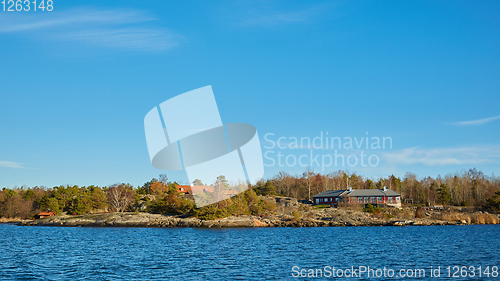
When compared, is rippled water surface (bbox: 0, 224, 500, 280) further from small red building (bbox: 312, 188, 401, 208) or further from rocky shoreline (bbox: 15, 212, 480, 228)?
small red building (bbox: 312, 188, 401, 208)

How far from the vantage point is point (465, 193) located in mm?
136250

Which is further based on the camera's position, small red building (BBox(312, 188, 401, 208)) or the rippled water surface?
small red building (BBox(312, 188, 401, 208))

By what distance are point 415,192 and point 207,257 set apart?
127270 millimetres

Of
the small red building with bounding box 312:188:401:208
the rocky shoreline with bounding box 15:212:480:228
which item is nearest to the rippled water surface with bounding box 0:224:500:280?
the rocky shoreline with bounding box 15:212:480:228

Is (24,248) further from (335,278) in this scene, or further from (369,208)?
(369,208)

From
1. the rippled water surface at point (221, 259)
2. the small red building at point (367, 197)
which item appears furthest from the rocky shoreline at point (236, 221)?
the rippled water surface at point (221, 259)

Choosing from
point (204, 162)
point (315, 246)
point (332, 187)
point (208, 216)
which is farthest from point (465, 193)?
point (204, 162)

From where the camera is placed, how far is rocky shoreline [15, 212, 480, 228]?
85.3m

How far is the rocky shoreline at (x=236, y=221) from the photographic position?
85312 millimetres

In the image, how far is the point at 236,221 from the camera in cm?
8525

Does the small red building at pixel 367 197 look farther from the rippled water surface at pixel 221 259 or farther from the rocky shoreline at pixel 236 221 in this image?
the rippled water surface at pixel 221 259

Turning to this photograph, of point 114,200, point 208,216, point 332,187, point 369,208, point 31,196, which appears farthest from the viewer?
point 332,187

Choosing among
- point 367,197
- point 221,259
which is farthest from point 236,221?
point 221,259

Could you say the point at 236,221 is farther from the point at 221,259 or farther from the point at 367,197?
the point at 221,259
